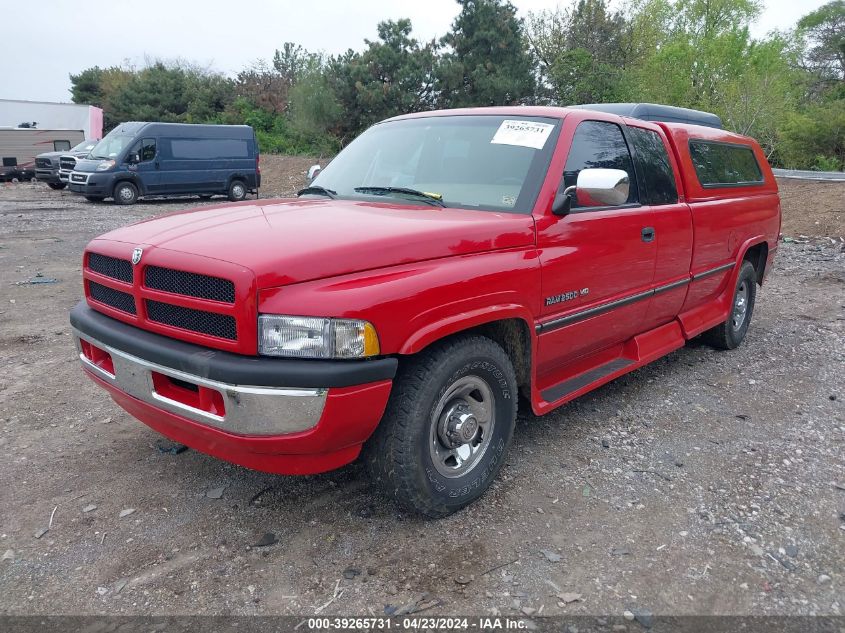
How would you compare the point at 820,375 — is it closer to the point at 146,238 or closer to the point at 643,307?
the point at 643,307

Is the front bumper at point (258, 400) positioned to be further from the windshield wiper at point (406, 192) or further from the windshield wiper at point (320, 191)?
the windshield wiper at point (320, 191)

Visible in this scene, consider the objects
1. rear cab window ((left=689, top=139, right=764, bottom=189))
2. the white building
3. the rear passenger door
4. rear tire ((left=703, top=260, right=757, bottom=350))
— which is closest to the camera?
the rear passenger door

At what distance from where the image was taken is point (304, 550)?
2727mm

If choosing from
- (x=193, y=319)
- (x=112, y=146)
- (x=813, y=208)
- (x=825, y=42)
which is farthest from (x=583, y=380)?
(x=825, y=42)

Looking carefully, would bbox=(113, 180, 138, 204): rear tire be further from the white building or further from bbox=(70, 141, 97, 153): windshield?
the white building

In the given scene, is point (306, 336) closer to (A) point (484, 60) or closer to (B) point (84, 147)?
(B) point (84, 147)

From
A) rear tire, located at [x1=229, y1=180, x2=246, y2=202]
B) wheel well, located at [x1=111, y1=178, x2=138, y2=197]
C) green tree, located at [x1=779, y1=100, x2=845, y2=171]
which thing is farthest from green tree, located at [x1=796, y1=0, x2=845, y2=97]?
wheel well, located at [x1=111, y1=178, x2=138, y2=197]

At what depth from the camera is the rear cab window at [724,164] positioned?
15.7 ft

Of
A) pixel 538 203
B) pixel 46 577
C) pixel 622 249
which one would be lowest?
pixel 46 577

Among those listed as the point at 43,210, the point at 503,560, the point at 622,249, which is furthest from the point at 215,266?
the point at 43,210

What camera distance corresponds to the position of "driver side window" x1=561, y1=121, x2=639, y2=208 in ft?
11.3

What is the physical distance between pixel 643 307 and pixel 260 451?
8.81 ft

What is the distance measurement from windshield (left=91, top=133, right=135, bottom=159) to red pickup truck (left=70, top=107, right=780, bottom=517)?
1684 cm

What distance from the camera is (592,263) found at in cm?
352
